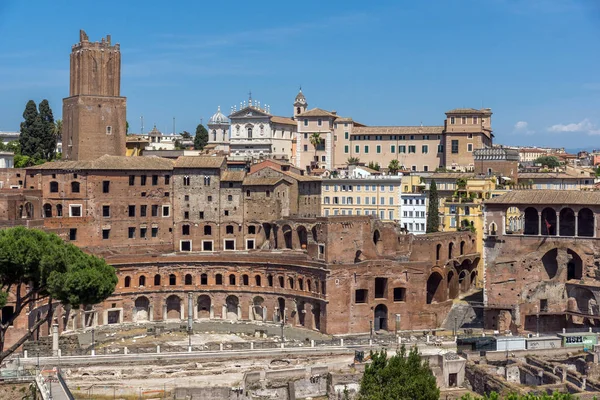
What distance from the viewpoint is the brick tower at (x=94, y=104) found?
258ft

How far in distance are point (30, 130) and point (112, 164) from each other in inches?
688

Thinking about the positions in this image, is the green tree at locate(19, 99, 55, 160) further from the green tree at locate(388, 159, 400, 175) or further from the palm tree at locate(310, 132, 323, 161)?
the green tree at locate(388, 159, 400, 175)

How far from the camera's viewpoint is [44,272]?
150 ft

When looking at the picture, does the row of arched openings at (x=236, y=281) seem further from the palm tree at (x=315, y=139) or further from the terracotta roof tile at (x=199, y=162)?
the palm tree at (x=315, y=139)

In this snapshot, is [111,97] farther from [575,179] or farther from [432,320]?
[575,179]

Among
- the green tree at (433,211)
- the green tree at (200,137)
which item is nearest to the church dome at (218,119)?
the green tree at (200,137)

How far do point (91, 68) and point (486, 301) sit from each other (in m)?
39.1

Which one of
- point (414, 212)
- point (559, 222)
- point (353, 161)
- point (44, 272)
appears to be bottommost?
point (44, 272)

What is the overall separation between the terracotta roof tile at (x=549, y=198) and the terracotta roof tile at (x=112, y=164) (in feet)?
90.9

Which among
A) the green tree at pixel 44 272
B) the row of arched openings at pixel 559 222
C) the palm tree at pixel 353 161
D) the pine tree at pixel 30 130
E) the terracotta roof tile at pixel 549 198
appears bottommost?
the green tree at pixel 44 272

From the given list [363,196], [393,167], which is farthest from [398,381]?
[393,167]

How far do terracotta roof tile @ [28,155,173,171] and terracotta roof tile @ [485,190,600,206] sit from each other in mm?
27711

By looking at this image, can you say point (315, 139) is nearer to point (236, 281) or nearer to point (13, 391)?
point (236, 281)

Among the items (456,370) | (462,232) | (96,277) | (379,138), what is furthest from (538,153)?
(96,277)
